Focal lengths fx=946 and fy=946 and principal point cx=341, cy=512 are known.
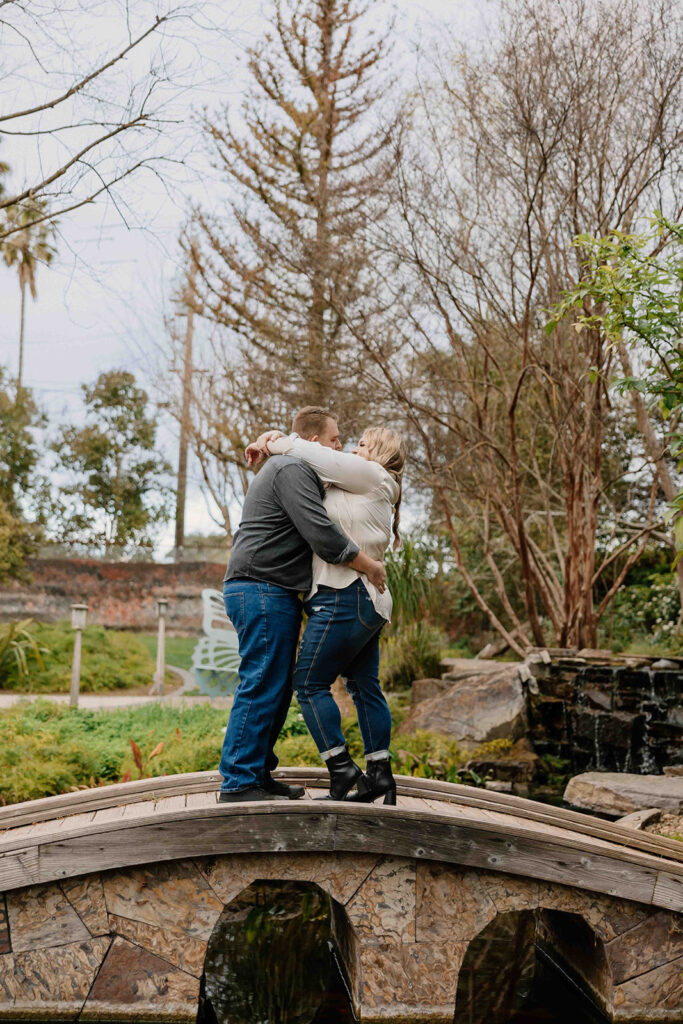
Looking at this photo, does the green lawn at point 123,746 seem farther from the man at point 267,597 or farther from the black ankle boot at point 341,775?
the black ankle boot at point 341,775

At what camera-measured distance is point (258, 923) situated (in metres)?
5.58

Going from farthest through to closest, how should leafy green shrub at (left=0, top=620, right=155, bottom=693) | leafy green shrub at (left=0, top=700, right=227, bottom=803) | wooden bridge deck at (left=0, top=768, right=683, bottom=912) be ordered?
leafy green shrub at (left=0, top=620, right=155, bottom=693), leafy green shrub at (left=0, top=700, right=227, bottom=803), wooden bridge deck at (left=0, top=768, right=683, bottom=912)

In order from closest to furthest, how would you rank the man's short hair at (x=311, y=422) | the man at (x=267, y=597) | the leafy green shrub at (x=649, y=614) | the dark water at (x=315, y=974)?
the man at (x=267, y=597) < the man's short hair at (x=311, y=422) < the dark water at (x=315, y=974) < the leafy green shrub at (x=649, y=614)

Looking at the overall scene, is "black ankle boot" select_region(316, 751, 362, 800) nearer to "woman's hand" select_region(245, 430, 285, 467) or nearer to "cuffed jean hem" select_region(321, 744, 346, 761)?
"cuffed jean hem" select_region(321, 744, 346, 761)

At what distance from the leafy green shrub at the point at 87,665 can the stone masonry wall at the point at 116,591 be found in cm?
676

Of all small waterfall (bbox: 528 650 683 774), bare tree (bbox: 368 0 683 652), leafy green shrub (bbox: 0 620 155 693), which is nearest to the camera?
bare tree (bbox: 368 0 683 652)

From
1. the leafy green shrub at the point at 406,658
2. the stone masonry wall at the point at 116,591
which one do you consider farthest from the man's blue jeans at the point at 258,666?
the stone masonry wall at the point at 116,591

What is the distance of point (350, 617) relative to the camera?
157 inches

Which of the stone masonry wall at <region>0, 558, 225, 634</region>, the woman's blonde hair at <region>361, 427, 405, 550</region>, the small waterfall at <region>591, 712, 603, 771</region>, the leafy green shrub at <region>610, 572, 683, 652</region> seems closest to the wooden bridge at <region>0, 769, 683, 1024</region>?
the woman's blonde hair at <region>361, 427, 405, 550</region>

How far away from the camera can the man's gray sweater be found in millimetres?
3932

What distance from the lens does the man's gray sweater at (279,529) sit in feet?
12.9

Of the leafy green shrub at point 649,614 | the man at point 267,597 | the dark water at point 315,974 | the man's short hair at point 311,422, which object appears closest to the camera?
the man at point 267,597

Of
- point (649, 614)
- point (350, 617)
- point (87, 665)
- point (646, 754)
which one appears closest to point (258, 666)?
point (350, 617)

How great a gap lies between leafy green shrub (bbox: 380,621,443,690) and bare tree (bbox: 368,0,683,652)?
1796 millimetres
